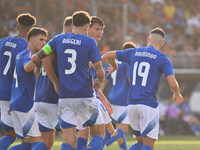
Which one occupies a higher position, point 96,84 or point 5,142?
point 96,84

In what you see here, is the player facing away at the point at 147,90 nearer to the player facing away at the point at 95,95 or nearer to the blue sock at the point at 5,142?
the player facing away at the point at 95,95

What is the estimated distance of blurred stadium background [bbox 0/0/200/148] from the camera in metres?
19.2

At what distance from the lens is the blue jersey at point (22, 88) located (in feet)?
24.6

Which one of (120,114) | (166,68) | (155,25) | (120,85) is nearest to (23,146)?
(166,68)

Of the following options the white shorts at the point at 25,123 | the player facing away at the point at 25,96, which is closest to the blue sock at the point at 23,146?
the player facing away at the point at 25,96

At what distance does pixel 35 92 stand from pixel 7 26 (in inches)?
460

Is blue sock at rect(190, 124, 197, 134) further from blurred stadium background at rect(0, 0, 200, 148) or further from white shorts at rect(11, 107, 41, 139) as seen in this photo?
white shorts at rect(11, 107, 41, 139)

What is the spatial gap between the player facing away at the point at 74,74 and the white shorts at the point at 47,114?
0.49 m

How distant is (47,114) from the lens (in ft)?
24.3

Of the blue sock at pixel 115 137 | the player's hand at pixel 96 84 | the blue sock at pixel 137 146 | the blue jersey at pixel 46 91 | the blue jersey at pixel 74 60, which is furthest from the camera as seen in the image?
the blue sock at pixel 115 137

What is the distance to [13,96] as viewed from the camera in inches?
301

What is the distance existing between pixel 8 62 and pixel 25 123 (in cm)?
108

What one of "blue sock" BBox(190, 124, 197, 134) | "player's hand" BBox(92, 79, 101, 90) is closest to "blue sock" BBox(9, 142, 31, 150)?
"player's hand" BBox(92, 79, 101, 90)

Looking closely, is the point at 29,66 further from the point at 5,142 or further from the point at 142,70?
the point at 142,70
